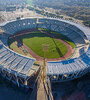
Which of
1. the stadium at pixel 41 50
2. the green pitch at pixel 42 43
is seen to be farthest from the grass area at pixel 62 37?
the green pitch at pixel 42 43

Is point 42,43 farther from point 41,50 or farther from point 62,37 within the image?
point 62,37

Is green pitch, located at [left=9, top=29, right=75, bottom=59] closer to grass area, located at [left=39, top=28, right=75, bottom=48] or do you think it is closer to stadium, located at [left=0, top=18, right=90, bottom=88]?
stadium, located at [left=0, top=18, right=90, bottom=88]

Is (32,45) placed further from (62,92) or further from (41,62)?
(62,92)

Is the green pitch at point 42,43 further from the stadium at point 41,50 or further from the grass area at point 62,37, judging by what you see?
the grass area at point 62,37

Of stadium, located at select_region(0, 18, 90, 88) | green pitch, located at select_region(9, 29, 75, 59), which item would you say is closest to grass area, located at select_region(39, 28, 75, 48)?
stadium, located at select_region(0, 18, 90, 88)

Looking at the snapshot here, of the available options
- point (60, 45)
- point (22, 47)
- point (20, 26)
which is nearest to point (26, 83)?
point (22, 47)

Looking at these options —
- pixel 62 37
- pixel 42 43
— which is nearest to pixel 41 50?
pixel 42 43

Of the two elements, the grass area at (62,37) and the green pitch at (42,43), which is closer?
the green pitch at (42,43)
